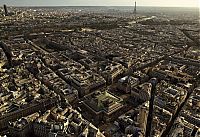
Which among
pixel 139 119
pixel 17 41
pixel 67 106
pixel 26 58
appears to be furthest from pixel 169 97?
pixel 17 41

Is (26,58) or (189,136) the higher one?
(26,58)

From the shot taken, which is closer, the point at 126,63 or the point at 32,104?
the point at 32,104

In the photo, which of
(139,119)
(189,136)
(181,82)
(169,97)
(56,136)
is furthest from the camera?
(181,82)

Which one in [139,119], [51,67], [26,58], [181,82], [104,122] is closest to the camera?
[139,119]

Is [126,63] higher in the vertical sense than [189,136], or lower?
higher

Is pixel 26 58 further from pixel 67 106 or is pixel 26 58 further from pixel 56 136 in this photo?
pixel 56 136

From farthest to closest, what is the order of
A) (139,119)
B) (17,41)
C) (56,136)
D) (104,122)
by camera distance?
(17,41)
(104,122)
(139,119)
(56,136)

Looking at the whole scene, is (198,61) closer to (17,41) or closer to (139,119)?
(139,119)

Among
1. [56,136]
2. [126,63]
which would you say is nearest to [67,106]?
[56,136]

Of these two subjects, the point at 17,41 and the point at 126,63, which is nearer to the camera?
the point at 126,63
